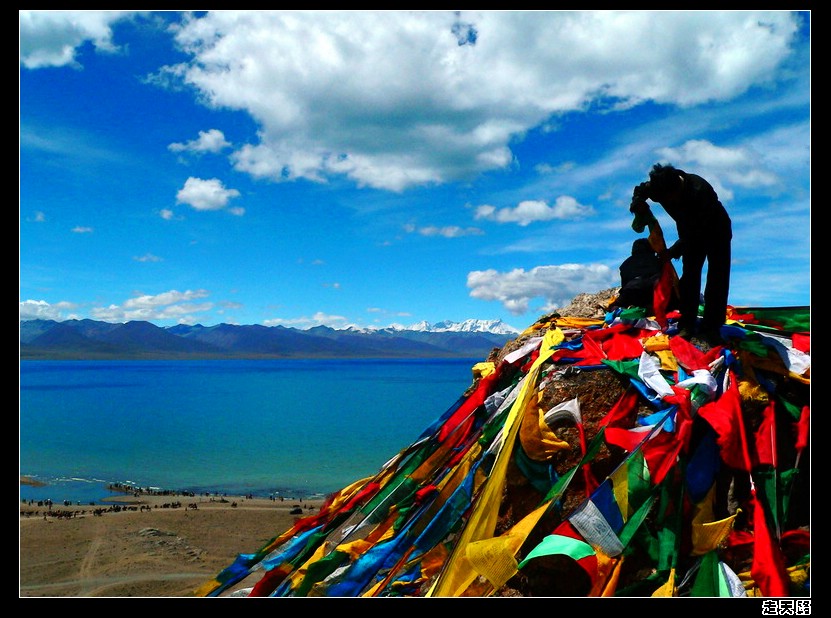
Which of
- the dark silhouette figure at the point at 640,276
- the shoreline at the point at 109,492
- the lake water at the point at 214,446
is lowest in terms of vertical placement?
the lake water at the point at 214,446

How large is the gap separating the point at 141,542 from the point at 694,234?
1770 centimetres

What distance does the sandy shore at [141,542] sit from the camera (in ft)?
45.1

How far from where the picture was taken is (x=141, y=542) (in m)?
17.4

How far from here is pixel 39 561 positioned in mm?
15852

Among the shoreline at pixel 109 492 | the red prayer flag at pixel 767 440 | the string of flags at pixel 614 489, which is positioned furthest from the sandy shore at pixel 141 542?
the red prayer flag at pixel 767 440

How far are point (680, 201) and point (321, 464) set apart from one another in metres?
34.0

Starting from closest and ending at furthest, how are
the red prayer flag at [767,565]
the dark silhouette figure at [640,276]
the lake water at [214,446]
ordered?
the red prayer flag at [767,565] → the dark silhouette figure at [640,276] → the lake water at [214,446]

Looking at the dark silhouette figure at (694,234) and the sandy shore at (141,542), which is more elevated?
the dark silhouette figure at (694,234)

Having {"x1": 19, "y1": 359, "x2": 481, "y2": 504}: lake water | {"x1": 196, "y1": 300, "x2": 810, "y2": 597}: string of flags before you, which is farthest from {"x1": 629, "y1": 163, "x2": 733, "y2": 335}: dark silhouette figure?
{"x1": 19, "y1": 359, "x2": 481, "y2": 504}: lake water

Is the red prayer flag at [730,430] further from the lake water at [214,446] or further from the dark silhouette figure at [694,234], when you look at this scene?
the lake water at [214,446]

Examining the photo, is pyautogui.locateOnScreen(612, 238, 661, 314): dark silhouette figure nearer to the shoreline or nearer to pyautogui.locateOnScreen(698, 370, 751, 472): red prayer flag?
pyautogui.locateOnScreen(698, 370, 751, 472): red prayer flag

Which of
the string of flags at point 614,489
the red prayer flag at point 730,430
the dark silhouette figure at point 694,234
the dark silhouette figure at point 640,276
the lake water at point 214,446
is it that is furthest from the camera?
the lake water at point 214,446

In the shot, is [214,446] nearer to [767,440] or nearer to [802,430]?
[767,440]

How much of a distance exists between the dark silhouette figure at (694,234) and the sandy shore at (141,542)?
967 cm
